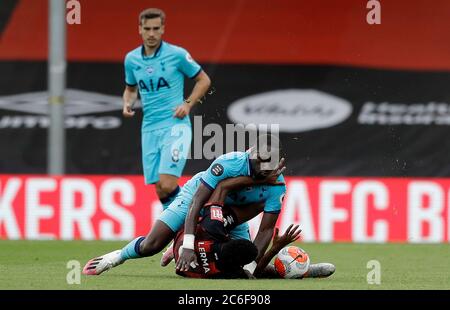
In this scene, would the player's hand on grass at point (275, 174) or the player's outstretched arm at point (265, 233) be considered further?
the player's outstretched arm at point (265, 233)

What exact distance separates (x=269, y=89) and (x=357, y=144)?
144 cm

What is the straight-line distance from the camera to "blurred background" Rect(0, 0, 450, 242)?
16891mm

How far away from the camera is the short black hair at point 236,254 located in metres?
8.47

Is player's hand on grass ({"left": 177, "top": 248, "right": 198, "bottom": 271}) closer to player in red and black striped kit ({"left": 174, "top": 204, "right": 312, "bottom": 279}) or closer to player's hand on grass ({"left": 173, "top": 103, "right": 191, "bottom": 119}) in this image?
player in red and black striped kit ({"left": 174, "top": 204, "right": 312, "bottom": 279})

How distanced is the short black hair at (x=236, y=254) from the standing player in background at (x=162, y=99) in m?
2.60

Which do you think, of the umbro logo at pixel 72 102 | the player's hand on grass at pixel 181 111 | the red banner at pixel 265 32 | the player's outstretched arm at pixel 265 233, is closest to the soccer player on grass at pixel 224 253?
the player's outstretched arm at pixel 265 233

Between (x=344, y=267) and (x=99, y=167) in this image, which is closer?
(x=344, y=267)

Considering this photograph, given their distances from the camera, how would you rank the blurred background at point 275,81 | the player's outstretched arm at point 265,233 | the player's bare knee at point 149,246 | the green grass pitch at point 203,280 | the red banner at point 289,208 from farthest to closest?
1. the blurred background at point 275,81
2. the red banner at point 289,208
3. the player's bare knee at point 149,246
4. the player's outstretched arm at point 265,233
5. the green grass pitch at point 203,280

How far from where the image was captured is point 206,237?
Result: 346 inches

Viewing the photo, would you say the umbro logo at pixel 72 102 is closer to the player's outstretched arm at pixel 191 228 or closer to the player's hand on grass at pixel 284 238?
the player's outstretched arm at pixel 191 228

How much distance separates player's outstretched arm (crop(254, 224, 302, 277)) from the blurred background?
25.4 ft

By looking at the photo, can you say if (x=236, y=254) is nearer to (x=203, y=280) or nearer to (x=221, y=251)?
(x=221, y=251)
